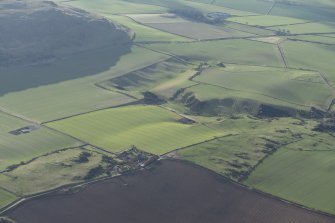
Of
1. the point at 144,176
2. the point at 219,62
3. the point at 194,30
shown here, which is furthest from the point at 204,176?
the point at 194,30

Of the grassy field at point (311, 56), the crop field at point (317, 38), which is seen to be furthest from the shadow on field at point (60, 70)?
the crop field at point (317, 38)

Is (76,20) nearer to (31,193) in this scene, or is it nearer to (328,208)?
Result: (31,193)

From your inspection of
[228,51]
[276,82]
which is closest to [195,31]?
[228,51]

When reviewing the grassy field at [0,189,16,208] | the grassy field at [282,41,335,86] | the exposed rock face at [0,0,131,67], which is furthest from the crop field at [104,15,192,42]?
the grassy field at [0,189,16,208]

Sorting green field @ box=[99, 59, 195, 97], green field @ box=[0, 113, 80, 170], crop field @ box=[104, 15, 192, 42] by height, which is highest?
crop field @ box=[104, 15, 192, 42]

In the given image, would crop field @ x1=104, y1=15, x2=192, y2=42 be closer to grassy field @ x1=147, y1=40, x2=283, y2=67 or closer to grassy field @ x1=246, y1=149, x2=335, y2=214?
grassy field @ x1=147, y1=40, x2=283, y2=67

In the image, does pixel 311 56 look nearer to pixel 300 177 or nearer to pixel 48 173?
pixel 300 177
